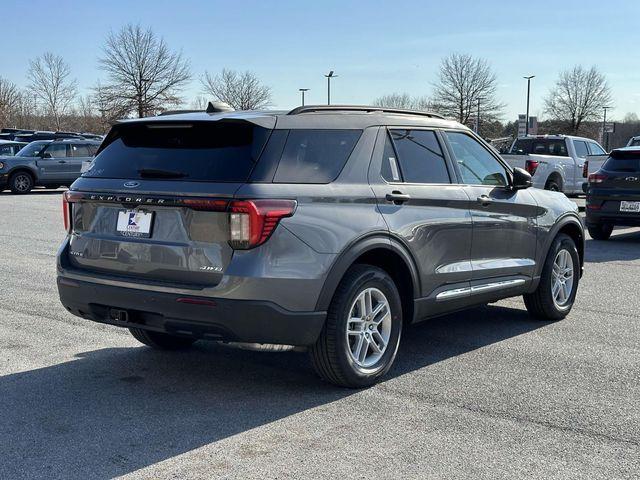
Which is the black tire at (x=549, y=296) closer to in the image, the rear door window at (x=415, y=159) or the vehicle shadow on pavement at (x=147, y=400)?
the vehicle shadow on pavement at (x=147, y=400)

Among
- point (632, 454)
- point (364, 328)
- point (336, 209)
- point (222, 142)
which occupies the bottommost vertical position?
point (632, 454)

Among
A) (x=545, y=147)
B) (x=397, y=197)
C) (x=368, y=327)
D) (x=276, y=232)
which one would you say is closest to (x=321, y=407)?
(x=368, y=327)

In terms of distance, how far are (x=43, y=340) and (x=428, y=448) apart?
3.52m

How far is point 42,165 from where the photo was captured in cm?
2633

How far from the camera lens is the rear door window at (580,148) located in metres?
22.0

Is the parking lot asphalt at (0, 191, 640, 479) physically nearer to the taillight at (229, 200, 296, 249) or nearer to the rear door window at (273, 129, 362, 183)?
the taillight at (229, 200, 296, 249)

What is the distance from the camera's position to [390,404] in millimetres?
4785

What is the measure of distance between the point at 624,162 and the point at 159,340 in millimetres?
10494

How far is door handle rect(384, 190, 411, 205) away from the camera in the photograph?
5.23 meters

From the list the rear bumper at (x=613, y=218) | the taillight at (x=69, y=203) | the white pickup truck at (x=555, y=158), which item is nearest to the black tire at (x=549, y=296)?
the taillight at (x=69, y=203)

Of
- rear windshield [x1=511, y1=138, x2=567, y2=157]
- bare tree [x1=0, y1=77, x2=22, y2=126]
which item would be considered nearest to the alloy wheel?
rear windshield [x1=511, y1=138, x2=567, y2=157]

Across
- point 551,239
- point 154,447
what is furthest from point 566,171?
point 154,447

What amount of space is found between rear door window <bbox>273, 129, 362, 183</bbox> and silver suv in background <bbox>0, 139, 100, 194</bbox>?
22.2 metres

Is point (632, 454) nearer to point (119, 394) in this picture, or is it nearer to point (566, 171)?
point (119, 394)
